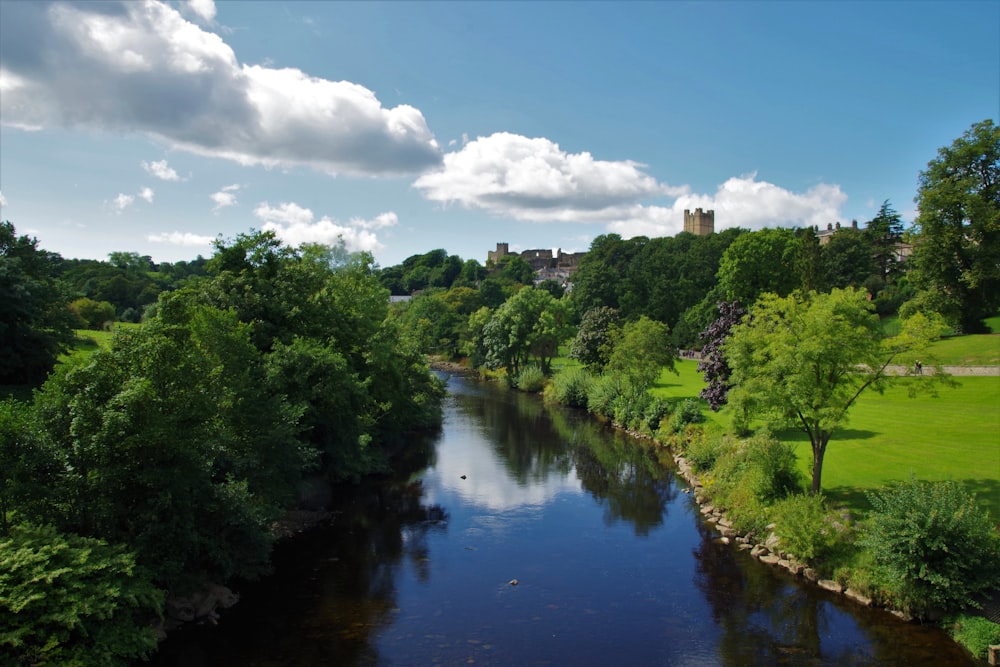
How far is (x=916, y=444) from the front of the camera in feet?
86.0

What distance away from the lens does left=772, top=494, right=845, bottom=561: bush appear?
20.0 meters

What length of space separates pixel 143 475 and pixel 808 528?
63.1ft

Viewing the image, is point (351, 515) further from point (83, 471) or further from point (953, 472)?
point (953, 472)

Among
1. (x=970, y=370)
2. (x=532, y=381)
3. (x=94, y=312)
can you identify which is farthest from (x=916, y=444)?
(x=94, y=312)

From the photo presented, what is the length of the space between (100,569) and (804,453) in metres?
26.1

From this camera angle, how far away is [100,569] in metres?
13.8

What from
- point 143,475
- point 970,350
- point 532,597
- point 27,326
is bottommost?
point 532,597

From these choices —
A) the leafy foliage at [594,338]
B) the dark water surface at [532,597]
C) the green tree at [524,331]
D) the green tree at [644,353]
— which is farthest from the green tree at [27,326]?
the green tree at [524,331]

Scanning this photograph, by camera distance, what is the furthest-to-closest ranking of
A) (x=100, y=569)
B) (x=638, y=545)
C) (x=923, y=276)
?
(x=923, y=276) → (x=638, y=545) → (x=100, y=569)

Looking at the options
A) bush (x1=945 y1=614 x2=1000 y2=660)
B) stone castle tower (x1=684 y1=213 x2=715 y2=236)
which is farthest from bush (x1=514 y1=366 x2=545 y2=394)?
stone castle tower (x1=684 y1=213 x2=715 y2=236)

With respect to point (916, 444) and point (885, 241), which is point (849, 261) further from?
point (916, 444)

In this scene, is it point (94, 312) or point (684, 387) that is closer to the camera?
point (684, 387)

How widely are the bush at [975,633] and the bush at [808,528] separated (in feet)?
13.4

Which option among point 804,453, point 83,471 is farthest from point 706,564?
point 83,471
